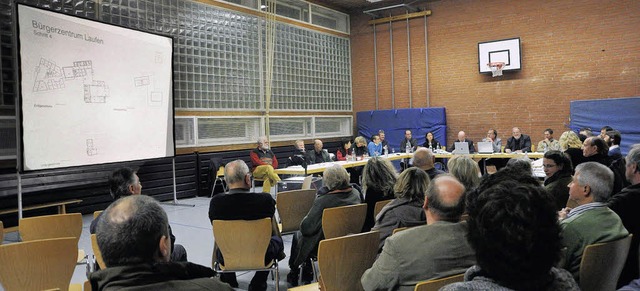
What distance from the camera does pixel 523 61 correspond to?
37.9ft

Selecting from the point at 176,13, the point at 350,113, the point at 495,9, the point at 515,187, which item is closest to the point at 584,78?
the point at 495,9

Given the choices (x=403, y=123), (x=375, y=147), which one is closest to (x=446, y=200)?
(x=375, y=147)

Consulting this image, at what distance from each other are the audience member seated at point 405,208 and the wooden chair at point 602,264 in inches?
39.4

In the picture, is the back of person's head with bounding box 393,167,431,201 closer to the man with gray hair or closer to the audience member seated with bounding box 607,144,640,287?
the man with gray hair

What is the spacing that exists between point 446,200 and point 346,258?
28.1 inches

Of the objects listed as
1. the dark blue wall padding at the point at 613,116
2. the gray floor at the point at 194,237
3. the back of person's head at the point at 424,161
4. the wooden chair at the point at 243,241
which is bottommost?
the gray floor at the point at 194,237

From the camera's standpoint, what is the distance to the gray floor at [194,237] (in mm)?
4488

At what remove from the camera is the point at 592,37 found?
1073 centimetres

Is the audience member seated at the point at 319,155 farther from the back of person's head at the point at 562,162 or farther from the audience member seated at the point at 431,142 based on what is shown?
the back of person's head at the point at 562,162

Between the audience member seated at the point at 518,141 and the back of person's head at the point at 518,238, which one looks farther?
the audience member seated at the point at 518,141

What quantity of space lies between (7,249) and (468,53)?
11.4 meters

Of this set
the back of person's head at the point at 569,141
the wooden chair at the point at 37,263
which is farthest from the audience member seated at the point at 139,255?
the back of person's head at the point at 569,141

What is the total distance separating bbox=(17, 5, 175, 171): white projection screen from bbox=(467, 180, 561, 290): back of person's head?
5860 mm

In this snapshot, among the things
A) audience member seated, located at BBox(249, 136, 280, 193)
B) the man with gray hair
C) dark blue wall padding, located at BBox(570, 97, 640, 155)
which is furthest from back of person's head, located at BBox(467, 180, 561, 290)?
dark blue wall padding, located at BBox(570, 97, 640, 155)
